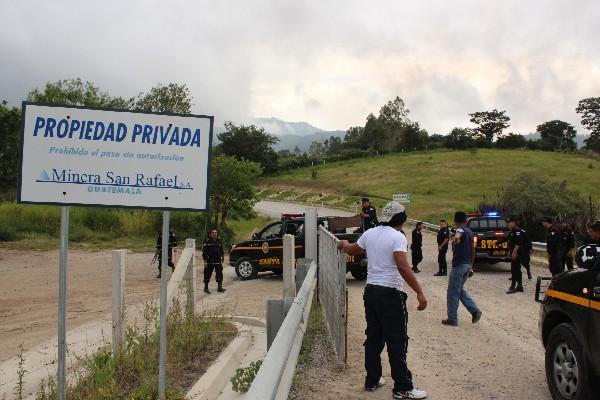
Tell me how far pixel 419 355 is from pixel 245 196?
19.6 metres

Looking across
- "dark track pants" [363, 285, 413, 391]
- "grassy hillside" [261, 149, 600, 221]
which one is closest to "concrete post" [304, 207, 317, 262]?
"dark track pants" [363, 285, 413, 391]

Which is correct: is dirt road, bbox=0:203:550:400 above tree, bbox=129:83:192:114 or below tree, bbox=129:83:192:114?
below

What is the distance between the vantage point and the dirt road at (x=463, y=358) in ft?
17.9

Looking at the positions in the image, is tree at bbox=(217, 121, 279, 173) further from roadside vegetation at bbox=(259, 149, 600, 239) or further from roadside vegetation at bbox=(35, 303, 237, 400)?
roadside vegetation at bbox=(35, 303, 237, 400)

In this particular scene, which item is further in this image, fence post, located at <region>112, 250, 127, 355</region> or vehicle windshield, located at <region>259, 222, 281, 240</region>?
vehicle windshield, located at <region>259, 222, 281, 240</region>

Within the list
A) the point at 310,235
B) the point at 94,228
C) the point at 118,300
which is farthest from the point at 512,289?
the point at 94,228

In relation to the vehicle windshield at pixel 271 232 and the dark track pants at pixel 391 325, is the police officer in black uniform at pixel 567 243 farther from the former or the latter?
the dark track pants at pixel 391 325

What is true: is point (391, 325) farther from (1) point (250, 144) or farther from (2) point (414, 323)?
(1) point (250, 144)

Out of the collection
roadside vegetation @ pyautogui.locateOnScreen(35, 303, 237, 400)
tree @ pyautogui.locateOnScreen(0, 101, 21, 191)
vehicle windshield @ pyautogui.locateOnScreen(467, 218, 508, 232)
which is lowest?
roadside vegetation @ pyautogui.locateOnScreen(35, 303, 237, 400)

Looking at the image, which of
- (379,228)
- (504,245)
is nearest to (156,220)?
(504,245)

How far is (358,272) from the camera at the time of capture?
1521 centimetres

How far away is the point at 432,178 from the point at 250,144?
29.3 meters

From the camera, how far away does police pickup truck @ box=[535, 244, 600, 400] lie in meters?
4.61

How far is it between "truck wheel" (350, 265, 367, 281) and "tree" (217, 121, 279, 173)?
218ft
